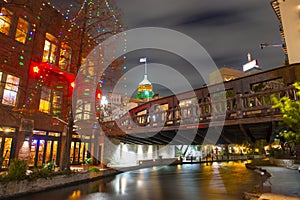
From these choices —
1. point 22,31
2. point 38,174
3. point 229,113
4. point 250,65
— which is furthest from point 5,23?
point 250,65

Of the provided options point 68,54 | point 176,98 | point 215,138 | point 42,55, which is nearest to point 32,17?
point 42,55

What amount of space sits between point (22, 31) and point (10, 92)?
15.3ft

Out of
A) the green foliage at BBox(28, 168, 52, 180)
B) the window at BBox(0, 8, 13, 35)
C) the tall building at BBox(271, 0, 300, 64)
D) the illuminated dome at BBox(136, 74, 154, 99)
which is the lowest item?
the green foliage at BBox(28, 168, 52, 180)

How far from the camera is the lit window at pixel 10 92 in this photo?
13356 mm

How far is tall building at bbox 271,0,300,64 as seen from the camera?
24484 millimetres

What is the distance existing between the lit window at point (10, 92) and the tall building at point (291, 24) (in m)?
28.4

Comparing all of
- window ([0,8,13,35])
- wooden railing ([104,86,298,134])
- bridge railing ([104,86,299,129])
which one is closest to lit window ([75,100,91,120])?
wooden railing ([104,86,298,134])

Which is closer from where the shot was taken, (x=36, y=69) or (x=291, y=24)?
(x=36, y=69)

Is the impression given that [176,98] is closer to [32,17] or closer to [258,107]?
[258,107]

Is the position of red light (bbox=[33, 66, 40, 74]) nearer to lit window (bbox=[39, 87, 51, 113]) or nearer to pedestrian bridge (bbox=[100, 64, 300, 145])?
lit window (bbox=[39, 87, 51, 113])

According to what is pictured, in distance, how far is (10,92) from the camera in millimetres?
13711

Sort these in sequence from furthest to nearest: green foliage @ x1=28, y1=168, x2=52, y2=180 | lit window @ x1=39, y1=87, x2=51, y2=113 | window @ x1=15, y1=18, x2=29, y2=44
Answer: lit window @ x1=39, y1=87, x2=51, y2=113 → window @ x1=15, y1=18, x2=29, y2=44 → green foliage @ x1=28, y1=168, x2=52, y2=180

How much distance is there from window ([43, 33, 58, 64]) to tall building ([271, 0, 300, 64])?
2609cm

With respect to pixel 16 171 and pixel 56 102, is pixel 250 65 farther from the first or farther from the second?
pixel 16 171
